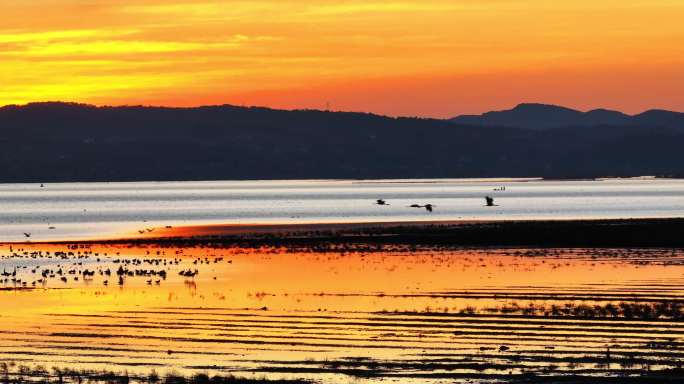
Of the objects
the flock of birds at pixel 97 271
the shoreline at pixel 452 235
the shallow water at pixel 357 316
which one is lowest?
the shallow water at pixel 357 316

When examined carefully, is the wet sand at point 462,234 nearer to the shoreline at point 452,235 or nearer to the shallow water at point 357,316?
the shoreline at point 452,235

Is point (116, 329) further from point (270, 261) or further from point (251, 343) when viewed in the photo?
point (270, 261)

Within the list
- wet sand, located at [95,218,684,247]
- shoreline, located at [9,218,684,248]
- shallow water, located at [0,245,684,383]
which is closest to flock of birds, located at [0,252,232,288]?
shallow water, located at [0,245,684,383]

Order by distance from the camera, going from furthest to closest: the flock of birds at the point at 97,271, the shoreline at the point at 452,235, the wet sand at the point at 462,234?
the wet sand at the point at 462,234 → the shoreline at the point at 452,235 → the flock of birds at the point at 97,271

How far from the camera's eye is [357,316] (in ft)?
124

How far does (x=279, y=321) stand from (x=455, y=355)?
868 centimetres

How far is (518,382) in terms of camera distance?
995 inches

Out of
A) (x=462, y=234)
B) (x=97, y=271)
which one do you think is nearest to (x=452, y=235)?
(x=462, y=234)

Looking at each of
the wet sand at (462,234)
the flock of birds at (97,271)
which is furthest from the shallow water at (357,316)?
the wet sand at (462,234)

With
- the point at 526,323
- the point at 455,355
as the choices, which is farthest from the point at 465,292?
the point at 455,355

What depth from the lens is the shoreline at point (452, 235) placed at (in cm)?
7344

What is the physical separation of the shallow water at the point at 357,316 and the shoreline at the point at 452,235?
10.2 metres

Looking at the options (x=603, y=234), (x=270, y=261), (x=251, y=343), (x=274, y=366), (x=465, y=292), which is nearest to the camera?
(x=274, y=366)

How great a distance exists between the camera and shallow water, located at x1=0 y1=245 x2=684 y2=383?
93.6 ft
